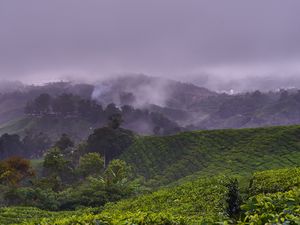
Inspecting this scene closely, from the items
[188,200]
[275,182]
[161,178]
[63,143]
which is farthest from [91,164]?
[275,182]

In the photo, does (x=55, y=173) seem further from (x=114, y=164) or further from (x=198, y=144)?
(x=198, y=144)

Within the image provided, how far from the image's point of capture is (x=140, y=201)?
1027 inches

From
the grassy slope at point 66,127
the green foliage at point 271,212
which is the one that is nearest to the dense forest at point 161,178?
the green foliage at point 271,212

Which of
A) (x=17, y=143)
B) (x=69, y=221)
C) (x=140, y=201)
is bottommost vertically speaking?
(x=17, y=143)

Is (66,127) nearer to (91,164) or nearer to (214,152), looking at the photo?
(91,164)

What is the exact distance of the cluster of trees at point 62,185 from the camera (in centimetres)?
4538

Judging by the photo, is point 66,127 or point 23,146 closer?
point 23,146

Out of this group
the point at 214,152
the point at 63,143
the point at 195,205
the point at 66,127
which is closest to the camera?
the point at 195,205

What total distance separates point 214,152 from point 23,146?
87601 millimetres

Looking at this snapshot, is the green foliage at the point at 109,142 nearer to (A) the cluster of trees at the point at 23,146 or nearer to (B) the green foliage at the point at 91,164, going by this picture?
(B) the green foliage at the point at 91,164

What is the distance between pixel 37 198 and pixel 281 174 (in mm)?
32468

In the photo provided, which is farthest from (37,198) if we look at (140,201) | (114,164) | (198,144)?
(198,144)

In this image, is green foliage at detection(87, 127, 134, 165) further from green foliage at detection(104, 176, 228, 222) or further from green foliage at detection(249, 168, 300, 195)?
green foliage at detection(249, 168, 300, 195)

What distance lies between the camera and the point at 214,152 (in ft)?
235
